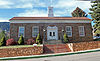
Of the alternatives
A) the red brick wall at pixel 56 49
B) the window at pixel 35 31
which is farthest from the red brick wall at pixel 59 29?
the red brick wall at pixel 56 49

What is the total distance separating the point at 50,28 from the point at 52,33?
1251 millimetres

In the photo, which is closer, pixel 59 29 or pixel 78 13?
pixel 59 29

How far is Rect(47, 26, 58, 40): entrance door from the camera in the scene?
17797 millimetres

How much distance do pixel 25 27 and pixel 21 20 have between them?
1.83 meters

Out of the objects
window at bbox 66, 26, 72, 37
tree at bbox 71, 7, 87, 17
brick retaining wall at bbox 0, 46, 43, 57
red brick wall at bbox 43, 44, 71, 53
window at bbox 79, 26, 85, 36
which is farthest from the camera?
tree at bbox 71, 7, 87, 17

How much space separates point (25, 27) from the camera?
689 inches

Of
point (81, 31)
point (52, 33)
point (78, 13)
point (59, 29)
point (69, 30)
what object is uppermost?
point (78, 13)

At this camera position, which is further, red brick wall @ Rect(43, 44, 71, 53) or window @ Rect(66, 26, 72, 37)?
window @ Rect(66, 26, 72, 37)

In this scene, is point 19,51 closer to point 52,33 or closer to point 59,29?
point 52,33

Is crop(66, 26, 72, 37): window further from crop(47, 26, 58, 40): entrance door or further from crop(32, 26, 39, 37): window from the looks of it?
crop(32, 26, 39, 37): window

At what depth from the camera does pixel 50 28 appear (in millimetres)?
17984

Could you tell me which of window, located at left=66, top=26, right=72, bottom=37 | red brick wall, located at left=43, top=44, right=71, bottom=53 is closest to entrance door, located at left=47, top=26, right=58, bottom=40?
window, located at left=66, top=26, right=72, bottom=37

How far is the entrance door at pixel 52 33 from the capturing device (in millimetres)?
17797

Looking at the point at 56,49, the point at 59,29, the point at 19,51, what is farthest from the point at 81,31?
the point at 19,51
